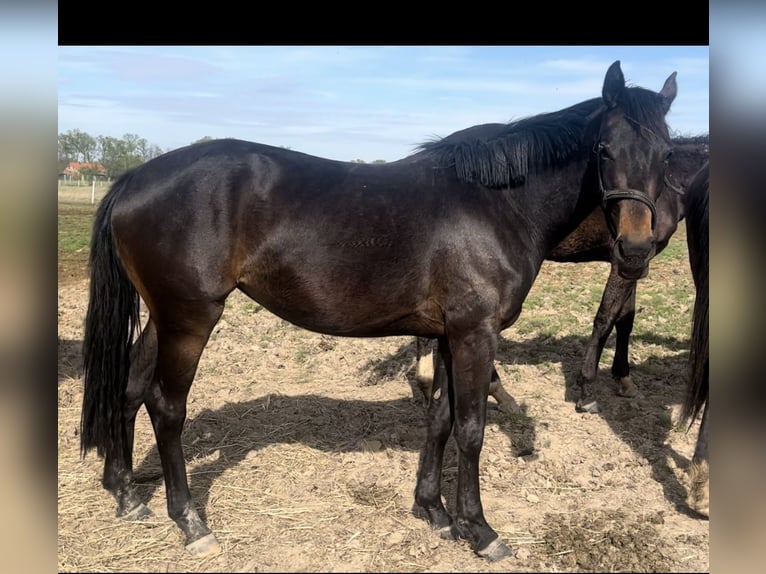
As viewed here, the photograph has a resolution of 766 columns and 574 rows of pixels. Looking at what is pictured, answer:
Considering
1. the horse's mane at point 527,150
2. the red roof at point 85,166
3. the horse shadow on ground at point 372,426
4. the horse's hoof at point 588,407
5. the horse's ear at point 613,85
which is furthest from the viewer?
the red roof at point 85,166

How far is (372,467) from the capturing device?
14.8 ft

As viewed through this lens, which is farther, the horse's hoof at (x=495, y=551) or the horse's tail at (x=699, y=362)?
the horse's tail at (x=699, y=362)

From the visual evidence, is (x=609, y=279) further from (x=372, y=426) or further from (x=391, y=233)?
(x=391, y=233)

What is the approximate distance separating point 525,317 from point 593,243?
360 centimetres

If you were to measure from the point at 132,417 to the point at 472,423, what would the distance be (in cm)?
215

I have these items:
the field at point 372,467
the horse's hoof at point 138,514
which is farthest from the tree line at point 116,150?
the horse's hoof at point 138,514

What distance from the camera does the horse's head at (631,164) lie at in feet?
10.1

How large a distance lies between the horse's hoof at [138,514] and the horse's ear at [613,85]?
3661mm

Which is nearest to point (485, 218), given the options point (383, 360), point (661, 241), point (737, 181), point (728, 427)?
point (737, 181)

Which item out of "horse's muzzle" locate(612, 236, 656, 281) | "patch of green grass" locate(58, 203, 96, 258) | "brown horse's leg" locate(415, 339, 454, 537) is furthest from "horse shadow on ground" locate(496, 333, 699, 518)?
"patch of green grass" locate(58, 203, 96, 258)

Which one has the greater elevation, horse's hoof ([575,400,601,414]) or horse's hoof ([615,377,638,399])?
horse's hoof ([615,377,638,399])

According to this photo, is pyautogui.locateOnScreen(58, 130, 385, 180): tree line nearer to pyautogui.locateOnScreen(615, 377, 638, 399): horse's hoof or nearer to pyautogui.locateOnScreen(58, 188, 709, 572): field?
pyautogui.locateOnScreen(58, 188, 709, 572): field

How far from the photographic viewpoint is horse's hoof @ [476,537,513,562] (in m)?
3.38

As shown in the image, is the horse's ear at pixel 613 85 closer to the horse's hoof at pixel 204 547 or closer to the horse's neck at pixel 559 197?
the horse's neck at pixel 559 197
